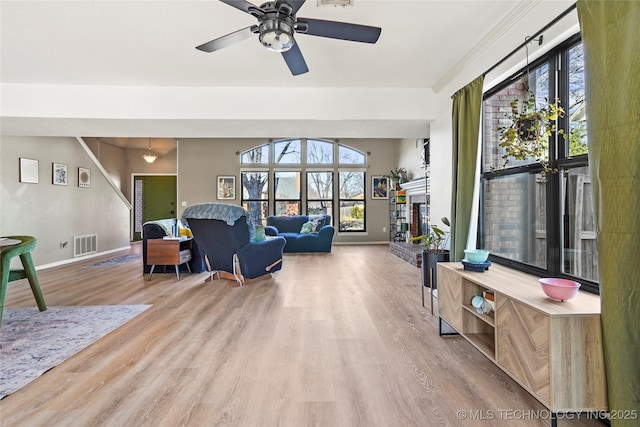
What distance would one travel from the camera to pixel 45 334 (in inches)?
106

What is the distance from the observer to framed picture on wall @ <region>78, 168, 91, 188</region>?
250 inches

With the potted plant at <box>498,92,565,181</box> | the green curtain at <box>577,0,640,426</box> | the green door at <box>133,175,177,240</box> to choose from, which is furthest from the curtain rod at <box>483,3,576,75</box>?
the green door at <box>133,175,177,240</box>

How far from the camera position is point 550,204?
2.29 meters

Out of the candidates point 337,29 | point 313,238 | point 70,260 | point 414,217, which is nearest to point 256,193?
point 313,238

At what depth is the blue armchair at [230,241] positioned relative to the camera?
4.10 m

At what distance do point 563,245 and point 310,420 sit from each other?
2.01m

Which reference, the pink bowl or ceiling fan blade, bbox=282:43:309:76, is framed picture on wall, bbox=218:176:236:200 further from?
the pink bowl

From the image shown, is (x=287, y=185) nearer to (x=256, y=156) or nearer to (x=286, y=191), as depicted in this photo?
(x=286, y=191)

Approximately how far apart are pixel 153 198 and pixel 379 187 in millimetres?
Result: 6884

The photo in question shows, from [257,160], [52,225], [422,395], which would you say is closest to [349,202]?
[257,160]

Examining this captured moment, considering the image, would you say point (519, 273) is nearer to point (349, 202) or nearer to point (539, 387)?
point (539, 387)

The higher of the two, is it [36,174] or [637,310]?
[36,174]

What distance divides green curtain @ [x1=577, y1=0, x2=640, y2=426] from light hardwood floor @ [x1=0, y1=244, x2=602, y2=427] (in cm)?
46

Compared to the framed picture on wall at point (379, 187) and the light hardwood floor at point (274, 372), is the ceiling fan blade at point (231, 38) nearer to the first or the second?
the light hardwood floor at point (274, 372)
